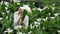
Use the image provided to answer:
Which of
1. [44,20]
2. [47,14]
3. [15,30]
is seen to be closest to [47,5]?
[47,14]

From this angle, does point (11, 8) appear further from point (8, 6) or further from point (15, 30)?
point (15, 30)

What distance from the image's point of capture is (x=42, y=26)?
10.3 ft

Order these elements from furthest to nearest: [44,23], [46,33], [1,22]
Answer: [1,22], [44,23], [46,33]

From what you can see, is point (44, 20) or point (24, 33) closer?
point (24, 33)

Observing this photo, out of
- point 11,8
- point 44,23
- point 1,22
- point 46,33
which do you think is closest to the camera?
point 46,33

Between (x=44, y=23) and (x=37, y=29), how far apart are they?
221 millimetres

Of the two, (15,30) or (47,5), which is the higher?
(47,5)

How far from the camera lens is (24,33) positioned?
3.02 metres

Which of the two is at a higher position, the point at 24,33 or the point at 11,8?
the point at 11,8

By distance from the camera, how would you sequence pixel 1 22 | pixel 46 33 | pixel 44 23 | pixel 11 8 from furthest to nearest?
1. pixel 11 8
2. pixel 1 22
3. pixel 44 23
4. pixel 46 33

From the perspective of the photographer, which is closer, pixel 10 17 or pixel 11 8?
pixel 10 17

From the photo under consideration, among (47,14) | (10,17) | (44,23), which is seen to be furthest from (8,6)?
(44,23)

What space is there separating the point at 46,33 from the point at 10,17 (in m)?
0.84

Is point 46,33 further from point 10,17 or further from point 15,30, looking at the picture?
point 10,17
